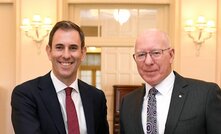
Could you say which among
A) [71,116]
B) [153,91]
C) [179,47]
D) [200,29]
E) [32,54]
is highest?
[200,29]

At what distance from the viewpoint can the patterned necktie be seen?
2277 millimetres

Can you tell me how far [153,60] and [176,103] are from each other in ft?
0.91

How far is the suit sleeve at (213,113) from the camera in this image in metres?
2.20

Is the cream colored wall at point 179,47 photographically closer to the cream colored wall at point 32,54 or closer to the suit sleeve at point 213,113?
the cream colored wall at point 32,54

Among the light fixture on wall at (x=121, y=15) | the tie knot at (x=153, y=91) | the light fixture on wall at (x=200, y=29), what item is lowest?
the tie knot at (x=153, y=91)

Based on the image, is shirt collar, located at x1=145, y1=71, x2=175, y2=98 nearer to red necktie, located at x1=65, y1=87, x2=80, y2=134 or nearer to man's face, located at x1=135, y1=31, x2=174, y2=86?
man's face, located at x1=135, y1=31, x2=174, y2=86

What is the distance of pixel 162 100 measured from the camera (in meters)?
2.35

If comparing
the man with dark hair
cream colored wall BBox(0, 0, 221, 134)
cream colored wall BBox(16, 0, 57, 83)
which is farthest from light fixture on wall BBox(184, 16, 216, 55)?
the man with dark hair

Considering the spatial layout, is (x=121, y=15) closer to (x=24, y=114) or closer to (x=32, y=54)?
(x=32, y=54)

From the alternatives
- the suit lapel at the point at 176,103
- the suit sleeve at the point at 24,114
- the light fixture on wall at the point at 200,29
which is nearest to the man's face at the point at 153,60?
the suit lapel at the point at 176,103

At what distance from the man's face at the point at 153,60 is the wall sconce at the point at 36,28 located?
4257 mm

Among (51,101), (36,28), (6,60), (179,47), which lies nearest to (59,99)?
(51,101)

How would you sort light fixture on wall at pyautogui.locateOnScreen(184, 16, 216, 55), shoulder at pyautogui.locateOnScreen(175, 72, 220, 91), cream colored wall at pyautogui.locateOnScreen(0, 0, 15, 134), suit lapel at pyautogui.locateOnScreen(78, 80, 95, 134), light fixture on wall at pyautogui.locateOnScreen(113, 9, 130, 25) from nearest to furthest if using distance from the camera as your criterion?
shoulder at pyautogui.locateOnScreen(175, 72, 220, 91) → suit lapel at pyautogui.locateOnScreen(78, 80, 95, 134) → light fixture on wall at pyautogui.locateOnScreen(184, 16, 216, 55) → cream colored wall at pyautogui.locateOnScreen(0, 0, 15, 134) → light fixture on wall at pyautogui.locateOnScreen(113, 9, 130, 25)

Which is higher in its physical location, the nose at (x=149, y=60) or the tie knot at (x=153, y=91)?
the nose at (x=149, y=60)
